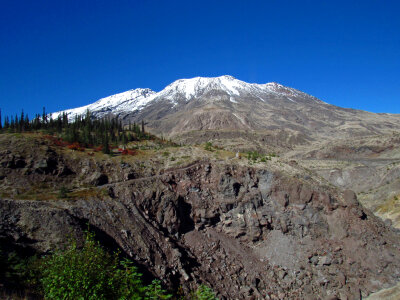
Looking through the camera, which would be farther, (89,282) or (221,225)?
(221,225)

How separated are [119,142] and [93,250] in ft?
189

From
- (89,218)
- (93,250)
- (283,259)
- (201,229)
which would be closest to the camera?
(93,250)

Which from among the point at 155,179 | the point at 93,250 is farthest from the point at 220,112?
the point at 93,250

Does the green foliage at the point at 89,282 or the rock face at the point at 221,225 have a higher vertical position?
the green foliage at the point at 89,282

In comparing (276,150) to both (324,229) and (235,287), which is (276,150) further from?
→ (235,287)

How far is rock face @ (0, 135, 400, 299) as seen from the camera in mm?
25297

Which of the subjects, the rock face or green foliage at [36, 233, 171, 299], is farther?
the rock face

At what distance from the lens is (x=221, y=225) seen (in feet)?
113

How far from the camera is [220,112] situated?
18825 centimetres

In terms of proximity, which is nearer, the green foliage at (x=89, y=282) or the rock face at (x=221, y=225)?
the green foliage at (x=89, y=282)

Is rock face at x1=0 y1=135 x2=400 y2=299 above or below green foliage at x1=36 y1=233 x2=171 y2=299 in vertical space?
below

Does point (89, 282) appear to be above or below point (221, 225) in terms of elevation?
above

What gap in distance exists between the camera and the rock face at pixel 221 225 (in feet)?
83.0

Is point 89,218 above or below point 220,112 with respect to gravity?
Answer: below
